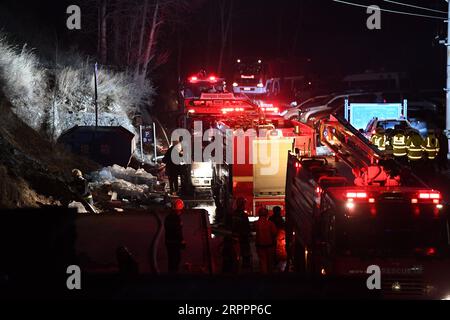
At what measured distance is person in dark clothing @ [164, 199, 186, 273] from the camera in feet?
31.9

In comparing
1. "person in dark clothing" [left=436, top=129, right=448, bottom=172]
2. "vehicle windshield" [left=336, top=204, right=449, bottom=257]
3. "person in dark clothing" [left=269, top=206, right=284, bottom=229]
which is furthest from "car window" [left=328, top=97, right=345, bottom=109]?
"vehicle windshield" [left=336, top=204, right=449, bottom=257]

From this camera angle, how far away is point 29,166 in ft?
46.2

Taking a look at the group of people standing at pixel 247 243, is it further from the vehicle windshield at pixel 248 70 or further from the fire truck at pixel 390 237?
the vehicle windshield at pixel 248 70

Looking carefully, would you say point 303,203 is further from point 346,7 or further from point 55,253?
point 346,7

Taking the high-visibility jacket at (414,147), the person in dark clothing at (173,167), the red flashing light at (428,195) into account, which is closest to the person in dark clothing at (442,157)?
the high-visibility jacket at (414,147)

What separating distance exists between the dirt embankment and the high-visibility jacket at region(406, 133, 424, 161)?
8040 millimetres

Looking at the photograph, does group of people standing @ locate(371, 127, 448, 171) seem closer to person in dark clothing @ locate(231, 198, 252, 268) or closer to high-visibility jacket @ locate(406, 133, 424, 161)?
high-visibility jacket @ locate(406, 133, 424, 161)

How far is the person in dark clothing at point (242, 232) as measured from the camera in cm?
1085

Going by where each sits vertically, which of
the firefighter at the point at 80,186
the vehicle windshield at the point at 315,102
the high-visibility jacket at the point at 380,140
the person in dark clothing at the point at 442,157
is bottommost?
the firefighter at the point at 80,186

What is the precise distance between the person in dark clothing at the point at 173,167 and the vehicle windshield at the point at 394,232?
29.5ft

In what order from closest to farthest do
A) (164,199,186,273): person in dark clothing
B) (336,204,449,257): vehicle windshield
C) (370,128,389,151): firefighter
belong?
1. (336,204,449,257): vehicle windshield
2. (164,199,186,273): person in dark clothing
3. (370,128,389,151): firefighter

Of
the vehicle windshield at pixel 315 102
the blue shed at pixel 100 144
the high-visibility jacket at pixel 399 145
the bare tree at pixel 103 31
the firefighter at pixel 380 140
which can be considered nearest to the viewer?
the high-visibility jacket at pixel 399 145
